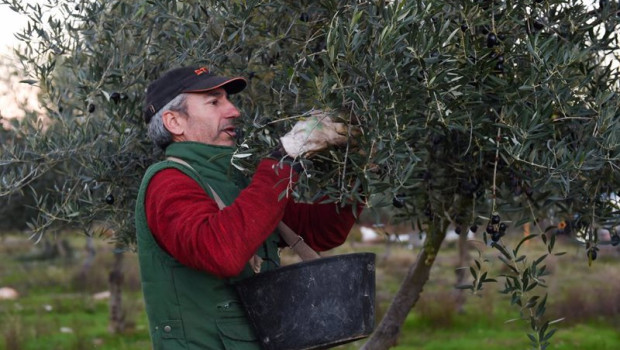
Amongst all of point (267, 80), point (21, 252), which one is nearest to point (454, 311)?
point (267, 80)

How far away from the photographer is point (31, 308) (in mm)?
25688

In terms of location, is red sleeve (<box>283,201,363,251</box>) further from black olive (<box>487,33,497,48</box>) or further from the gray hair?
black olive (<box>487,33,497,48</box>)

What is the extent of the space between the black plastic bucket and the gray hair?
89 cm

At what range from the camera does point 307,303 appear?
3.82 meters

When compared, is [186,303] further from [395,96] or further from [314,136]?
[395,96]

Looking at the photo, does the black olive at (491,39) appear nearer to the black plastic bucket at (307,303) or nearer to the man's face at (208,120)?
the black plastic bucket at (307,303)

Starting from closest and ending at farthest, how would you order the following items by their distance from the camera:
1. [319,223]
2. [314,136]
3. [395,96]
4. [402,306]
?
[395,96] → [314,136] → [319,223] → [402,306]

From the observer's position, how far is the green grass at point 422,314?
18.5 m

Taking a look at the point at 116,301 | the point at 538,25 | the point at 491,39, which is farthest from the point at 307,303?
the point at 116,301

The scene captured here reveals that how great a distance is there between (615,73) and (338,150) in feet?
6.12

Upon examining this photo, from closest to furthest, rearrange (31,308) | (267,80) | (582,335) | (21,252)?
(267,80)
(582,335)
(31,308)
(21,252)

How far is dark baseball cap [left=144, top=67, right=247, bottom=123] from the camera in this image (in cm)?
424

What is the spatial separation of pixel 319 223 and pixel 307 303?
0.88 m

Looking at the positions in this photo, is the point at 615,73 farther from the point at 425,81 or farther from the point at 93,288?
the point at 93,288
